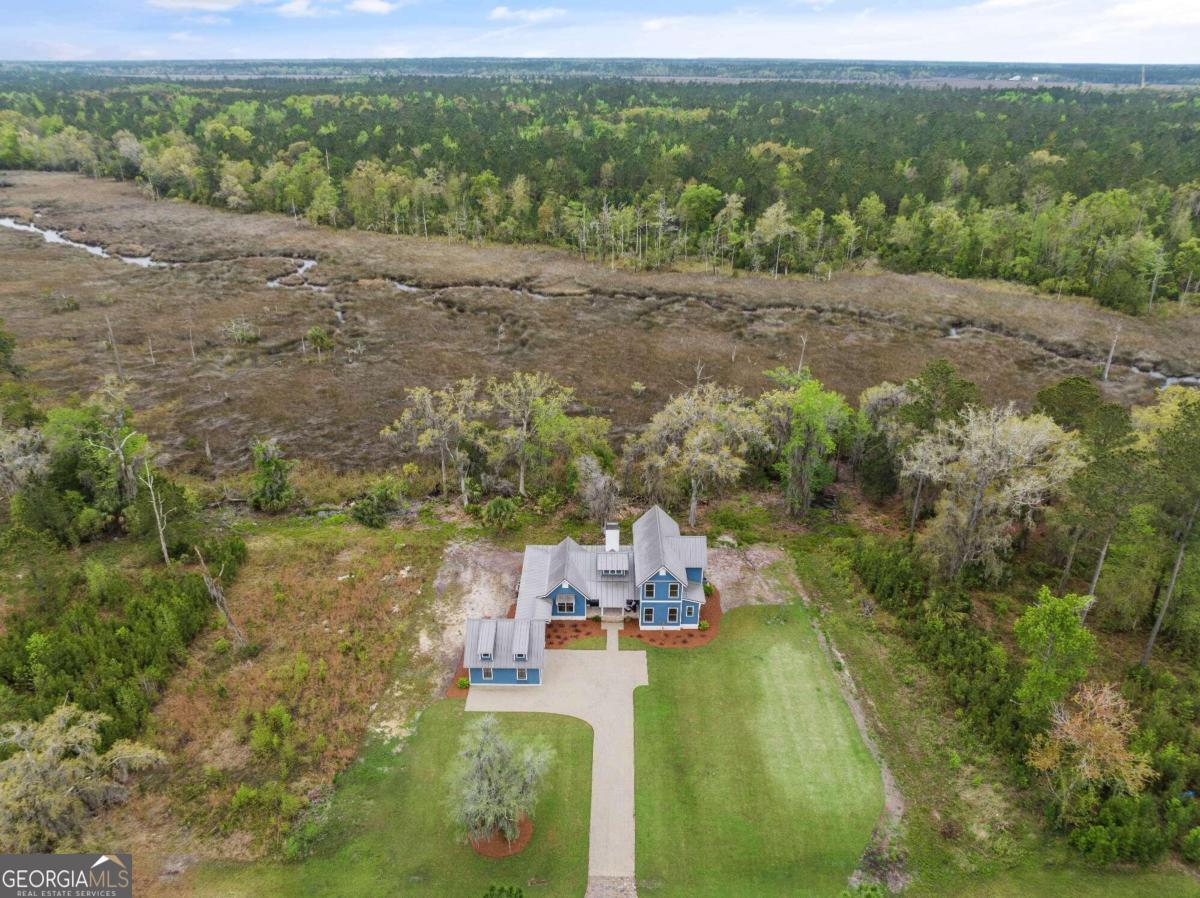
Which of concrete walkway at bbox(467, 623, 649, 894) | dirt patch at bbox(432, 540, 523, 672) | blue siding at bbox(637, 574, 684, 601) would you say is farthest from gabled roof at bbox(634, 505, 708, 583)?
dirt patch at bbox(432, 540, 523, 672)

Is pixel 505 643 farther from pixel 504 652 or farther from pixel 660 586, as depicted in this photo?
pixel 660 586

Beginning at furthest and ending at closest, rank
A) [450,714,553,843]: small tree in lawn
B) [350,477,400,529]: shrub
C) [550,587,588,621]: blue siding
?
[350,477,400,529]: shrub → [550,587,588,621]: blue siding → [450,714,553,843]: small tree in lawn

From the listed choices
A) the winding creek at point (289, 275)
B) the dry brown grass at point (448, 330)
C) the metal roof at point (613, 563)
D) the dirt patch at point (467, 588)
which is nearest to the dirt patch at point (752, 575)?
the metal roof at point (613, 563)

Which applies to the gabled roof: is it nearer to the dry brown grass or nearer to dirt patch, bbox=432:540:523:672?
dirt patch, bbox=432:540:523:672

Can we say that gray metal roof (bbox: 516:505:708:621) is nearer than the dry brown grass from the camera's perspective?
Yes

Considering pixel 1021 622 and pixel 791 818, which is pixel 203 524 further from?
pixel 1021 622
